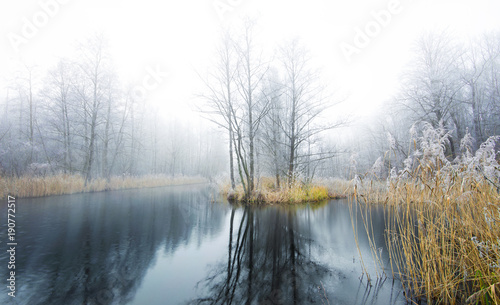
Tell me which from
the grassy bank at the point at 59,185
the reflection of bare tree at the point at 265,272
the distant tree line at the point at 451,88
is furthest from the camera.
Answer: the distant tree line at the point at 451,88

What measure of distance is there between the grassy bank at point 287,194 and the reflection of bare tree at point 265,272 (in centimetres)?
403

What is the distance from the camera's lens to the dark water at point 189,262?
2.38m

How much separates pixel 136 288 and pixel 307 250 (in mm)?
2977

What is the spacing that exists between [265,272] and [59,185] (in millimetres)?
13554

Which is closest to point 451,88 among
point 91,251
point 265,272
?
point 265,272

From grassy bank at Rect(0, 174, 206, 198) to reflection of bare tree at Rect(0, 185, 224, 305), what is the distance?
444 cm

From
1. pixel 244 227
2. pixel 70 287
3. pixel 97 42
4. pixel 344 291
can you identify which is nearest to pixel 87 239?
pixel 70 287

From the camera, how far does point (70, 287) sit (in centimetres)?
250

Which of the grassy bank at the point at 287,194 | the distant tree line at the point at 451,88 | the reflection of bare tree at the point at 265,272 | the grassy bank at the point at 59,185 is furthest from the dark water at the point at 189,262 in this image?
the distant tree line at the point at 451,88

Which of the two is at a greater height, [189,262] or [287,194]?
[287,194]

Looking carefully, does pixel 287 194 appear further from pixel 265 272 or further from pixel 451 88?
pixel 451 88

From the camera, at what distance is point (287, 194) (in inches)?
373

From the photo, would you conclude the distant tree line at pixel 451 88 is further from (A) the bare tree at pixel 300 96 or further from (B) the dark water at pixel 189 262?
(B) the dark water at pixel 189 262

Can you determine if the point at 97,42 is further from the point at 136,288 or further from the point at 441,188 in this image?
the point at 441,188
